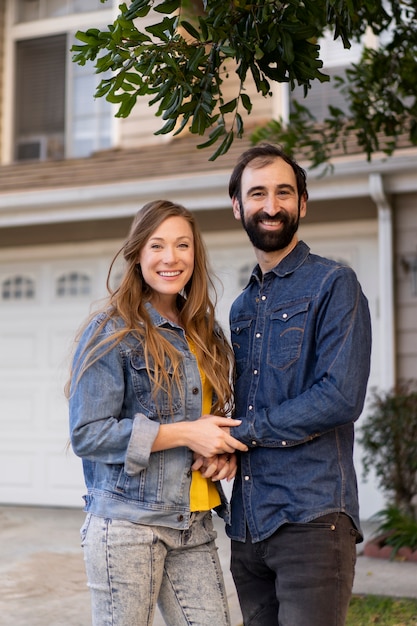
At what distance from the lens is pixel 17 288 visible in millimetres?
8930

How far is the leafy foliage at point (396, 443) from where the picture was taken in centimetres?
636

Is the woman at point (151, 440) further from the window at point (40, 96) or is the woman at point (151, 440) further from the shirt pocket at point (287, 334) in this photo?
the window at point (40, 96)

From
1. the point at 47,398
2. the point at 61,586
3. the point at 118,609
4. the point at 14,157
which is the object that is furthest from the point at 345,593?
the point at 14,157

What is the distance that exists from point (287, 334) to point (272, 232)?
1.04 feet

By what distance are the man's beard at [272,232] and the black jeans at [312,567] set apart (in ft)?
2.65

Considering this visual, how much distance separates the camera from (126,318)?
2.49 metres

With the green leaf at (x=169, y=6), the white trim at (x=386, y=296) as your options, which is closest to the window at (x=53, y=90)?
the white trim at (x=386, y=296)

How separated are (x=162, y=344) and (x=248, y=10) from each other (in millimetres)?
1280

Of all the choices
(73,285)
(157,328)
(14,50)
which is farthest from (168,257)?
(14,50)

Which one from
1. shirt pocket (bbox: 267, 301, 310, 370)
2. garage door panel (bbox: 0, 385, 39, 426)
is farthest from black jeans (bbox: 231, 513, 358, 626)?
garage door panel (bbox: 0, 385, 39, 426)

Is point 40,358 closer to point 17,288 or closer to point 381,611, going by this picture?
point 17,288

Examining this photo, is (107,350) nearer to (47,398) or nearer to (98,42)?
(98,42)

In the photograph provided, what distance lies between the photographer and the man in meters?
2.26

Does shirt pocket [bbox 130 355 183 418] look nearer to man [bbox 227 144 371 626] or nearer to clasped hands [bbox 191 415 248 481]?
clasped hands [bbox 191 415 248 481]
